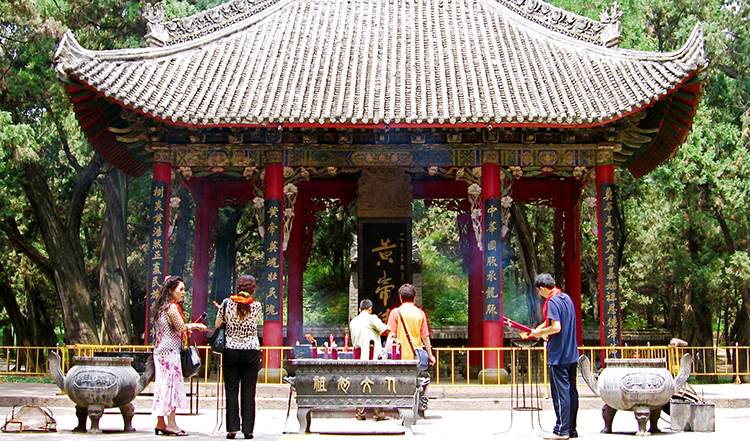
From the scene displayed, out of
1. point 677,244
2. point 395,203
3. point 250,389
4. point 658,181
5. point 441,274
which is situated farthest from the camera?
point 441,274

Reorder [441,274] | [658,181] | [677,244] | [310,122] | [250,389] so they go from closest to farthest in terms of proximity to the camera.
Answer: [250,389]
[310,122]
[658,181]
[677,244]
[441,274]

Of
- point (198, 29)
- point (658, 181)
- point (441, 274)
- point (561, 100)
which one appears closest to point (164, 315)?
point (561, 100)

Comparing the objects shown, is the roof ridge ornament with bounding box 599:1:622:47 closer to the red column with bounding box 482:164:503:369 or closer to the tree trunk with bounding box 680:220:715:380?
the red column with bounding box 482:164:503:369

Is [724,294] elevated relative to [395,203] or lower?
lower

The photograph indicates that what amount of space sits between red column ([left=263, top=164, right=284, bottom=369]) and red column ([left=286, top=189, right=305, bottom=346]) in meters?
2.57

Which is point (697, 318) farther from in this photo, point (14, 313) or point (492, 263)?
point (14, 313)

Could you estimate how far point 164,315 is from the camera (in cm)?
783

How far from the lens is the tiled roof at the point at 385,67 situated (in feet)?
43.1

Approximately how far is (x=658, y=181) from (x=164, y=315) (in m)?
15.4

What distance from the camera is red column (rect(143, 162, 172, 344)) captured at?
13.6 metres

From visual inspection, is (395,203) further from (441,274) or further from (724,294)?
(441,274)

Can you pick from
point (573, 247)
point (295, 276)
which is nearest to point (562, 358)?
point (573, 247)

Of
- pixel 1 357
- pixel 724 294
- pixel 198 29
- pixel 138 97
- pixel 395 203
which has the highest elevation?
pixel 198 29

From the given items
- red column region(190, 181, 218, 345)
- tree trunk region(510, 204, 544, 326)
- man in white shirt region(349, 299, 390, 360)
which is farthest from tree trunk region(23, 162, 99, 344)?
man in white shirt region(349, 299, 390, 360)
